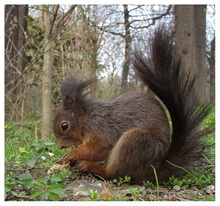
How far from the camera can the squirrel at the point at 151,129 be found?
1.99m

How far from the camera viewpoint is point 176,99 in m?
2.06

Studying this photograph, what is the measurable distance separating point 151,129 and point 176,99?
0.88 feet

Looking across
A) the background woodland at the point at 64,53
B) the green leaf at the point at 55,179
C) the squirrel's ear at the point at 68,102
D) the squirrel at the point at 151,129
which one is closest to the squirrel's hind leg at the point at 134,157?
the squirrel at the point at 151,129

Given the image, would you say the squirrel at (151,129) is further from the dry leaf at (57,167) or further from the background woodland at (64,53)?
the background woodland at (64,53)

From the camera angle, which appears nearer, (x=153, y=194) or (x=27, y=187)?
(x=27, y=187)

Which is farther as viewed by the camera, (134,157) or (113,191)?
(134,157)

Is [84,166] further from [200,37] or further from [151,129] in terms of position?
[200,37]

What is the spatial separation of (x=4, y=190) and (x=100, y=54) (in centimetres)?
370

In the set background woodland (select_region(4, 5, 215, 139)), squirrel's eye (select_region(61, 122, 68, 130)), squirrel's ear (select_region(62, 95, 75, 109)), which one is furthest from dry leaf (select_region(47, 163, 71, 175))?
background woodland (select_region(4, 5, 215, 139))

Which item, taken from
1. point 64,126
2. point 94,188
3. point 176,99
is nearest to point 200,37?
point 176,99

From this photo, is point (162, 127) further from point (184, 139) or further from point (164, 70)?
point (164, 70)

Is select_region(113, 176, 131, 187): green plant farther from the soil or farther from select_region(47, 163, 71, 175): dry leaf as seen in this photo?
select_region(47, 163, 71, 175): dry leaf

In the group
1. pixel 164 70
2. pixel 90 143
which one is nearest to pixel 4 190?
pixel 90 143

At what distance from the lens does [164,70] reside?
80.8 inches
